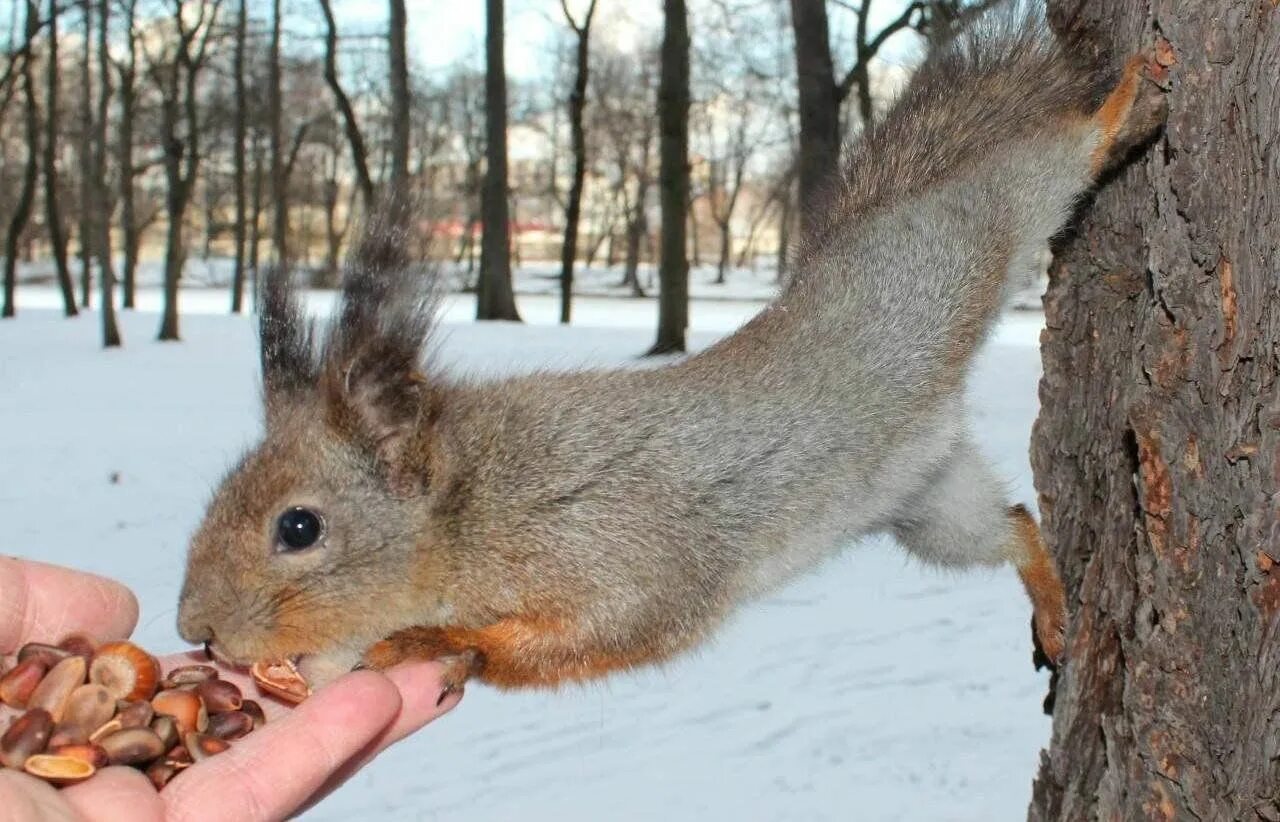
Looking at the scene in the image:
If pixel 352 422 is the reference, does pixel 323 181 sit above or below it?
above

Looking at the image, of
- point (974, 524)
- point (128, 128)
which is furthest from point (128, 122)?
point (974, 524)

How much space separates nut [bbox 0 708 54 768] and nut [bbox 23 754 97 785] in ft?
0.12

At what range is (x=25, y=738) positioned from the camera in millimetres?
1736

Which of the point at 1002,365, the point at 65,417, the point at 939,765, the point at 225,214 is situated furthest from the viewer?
the point at 225,214

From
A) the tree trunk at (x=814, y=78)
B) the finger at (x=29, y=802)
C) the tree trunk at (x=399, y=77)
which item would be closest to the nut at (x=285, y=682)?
the finger at (x=29, y=802)

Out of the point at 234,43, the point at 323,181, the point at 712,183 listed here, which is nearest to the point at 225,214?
the point at 323,181

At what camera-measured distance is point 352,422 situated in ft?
6.46

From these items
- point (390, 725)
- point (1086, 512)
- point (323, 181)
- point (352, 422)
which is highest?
point (323, 181)

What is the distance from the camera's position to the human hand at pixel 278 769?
5.08 ft

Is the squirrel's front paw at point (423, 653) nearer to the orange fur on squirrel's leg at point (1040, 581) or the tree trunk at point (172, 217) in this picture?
the orange fur on squirrel's leg at point (1040, 581)

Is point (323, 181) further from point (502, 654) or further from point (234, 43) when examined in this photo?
point (502, 654)

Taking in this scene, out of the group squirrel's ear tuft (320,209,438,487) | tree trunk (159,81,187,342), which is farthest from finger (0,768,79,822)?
tree trunk (159,81,187,342)

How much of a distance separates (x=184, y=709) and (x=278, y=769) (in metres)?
0.32

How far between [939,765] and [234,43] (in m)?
18.7
